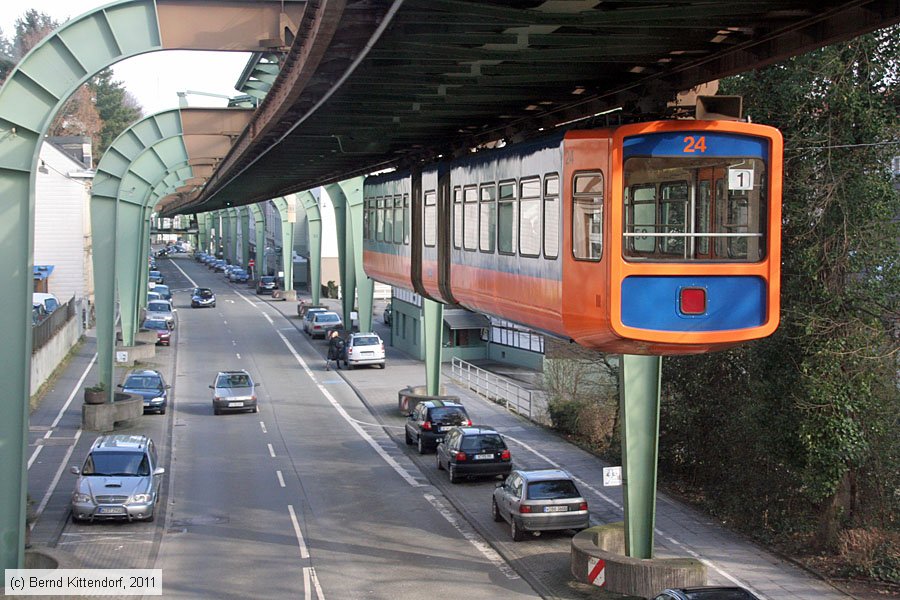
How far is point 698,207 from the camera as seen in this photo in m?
11.3

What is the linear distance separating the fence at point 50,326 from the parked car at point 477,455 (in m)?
16.3

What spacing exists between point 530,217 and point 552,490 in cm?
884

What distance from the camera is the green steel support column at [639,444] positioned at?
17.7 m

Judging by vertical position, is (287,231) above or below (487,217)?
above

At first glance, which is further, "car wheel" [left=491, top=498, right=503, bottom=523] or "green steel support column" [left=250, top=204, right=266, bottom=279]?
"green steel support column" [left=250, top=204, right=266, bottom=279]

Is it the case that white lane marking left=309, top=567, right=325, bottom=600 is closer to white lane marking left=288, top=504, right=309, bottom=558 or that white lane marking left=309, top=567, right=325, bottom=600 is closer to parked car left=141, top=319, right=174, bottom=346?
white lane marking left=288, top=504, right=309, bottom=558

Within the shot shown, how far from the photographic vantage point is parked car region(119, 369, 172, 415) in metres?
38.3

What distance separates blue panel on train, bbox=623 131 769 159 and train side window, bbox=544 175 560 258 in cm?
154

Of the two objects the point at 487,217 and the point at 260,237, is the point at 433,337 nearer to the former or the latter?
the point at 487,217

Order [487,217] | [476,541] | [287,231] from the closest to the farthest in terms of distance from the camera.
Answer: [487,217], [476,541], [287,231]

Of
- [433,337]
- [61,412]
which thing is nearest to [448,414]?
[433,337]

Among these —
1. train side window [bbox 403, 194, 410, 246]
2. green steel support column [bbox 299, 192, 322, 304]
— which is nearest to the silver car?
green steel support column [bbox 299, 192, 322, 304]

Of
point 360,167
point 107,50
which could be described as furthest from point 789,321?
point 360,167

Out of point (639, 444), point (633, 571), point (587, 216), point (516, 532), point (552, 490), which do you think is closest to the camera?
point (587, 216)
